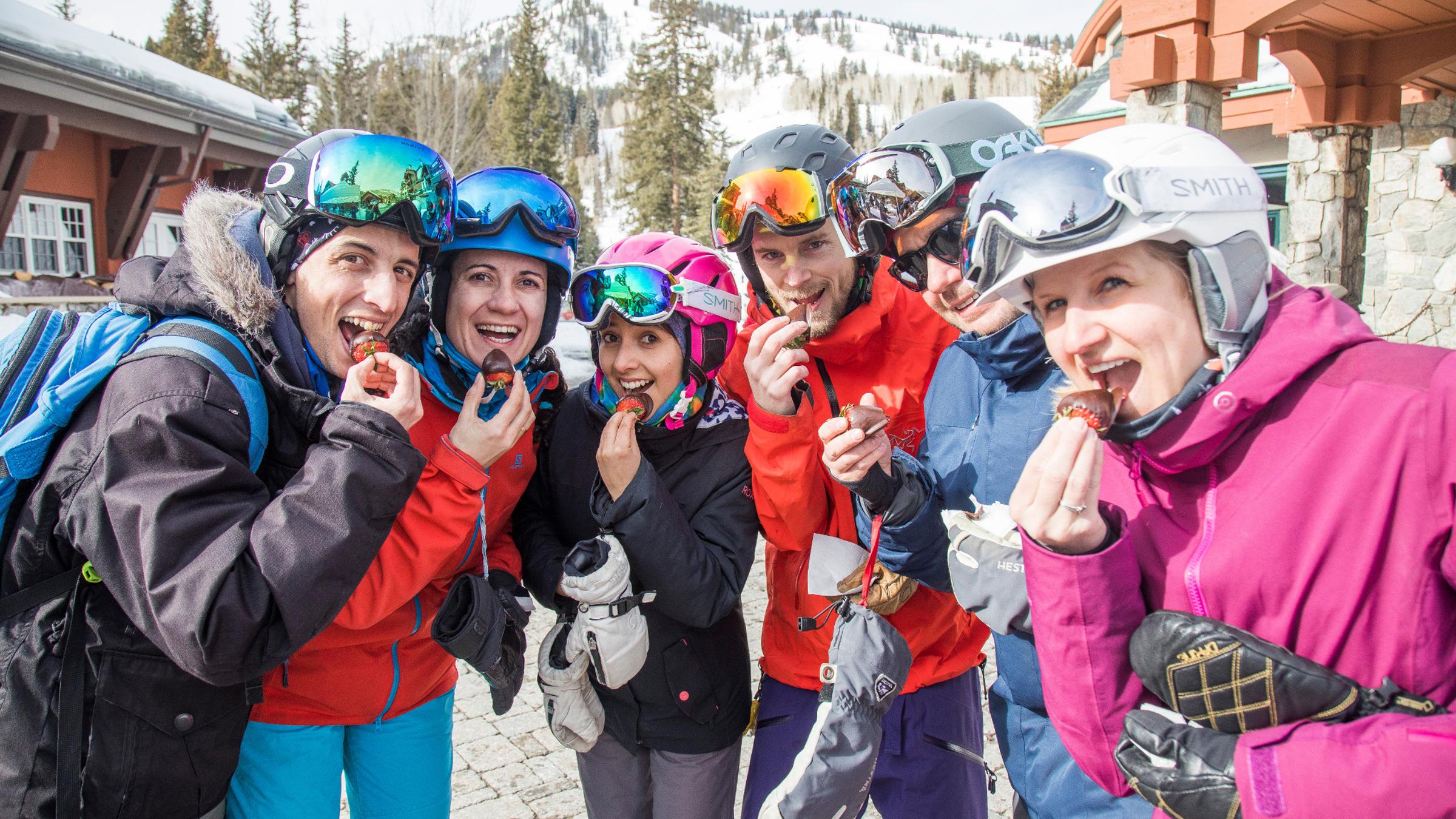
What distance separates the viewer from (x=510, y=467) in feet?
10.5

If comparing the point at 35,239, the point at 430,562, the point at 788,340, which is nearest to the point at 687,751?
the point at 430,562

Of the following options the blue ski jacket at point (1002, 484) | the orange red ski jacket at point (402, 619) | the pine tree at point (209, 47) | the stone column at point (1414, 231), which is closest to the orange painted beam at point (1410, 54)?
the stone column at point (1414, 231)

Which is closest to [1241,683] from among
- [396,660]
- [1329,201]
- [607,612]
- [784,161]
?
[607,612]

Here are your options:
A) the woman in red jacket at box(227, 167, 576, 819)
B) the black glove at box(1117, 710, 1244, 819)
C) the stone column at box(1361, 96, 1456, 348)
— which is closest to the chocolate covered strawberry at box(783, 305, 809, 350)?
the woman in red jacket at box(227, 167, 576, 819)

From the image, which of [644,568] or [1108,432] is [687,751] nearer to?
[644,568]

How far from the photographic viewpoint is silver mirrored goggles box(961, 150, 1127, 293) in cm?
174

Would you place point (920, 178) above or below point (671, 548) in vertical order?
above

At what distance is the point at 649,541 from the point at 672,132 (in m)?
54.3

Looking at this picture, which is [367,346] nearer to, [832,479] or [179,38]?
[832,479]

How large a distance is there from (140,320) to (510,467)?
1.27 m

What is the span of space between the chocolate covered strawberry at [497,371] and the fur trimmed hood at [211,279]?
0.64 meters

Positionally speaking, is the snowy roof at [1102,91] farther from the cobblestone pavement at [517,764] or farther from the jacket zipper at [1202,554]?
the jacket zipper at [1202,554]

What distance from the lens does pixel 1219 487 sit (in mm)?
1740

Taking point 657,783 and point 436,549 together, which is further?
point 657,783
